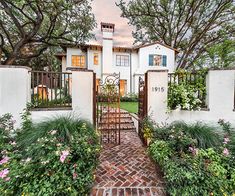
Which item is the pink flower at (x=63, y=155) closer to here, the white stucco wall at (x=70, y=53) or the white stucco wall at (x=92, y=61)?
the white stucco wall at (x=92, y=61)

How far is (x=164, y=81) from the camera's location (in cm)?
416

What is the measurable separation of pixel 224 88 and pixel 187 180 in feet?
10.5

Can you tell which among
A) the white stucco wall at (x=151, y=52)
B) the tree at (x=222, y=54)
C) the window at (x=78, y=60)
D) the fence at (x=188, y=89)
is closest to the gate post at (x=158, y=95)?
the fence at (x=188, y=89)

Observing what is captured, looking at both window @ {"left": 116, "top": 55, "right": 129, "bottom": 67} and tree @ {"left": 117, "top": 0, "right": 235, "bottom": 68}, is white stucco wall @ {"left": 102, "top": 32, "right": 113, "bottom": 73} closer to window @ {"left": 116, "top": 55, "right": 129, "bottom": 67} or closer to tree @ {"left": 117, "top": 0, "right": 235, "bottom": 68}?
window @ {"left": 116, "top": 55, "right": 129, "bottom": 67}

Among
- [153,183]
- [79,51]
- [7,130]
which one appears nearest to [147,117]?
[153,183]

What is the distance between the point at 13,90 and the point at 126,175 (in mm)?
3971

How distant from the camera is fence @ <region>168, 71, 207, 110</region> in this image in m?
4.08

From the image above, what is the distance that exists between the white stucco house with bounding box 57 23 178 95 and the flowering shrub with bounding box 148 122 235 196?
527 inches

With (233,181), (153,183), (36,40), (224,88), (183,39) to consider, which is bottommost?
(153,183)

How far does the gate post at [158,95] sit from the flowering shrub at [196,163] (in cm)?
97

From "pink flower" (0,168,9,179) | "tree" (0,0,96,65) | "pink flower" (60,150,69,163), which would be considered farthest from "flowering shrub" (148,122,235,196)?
"tree" (0,0,96,65)

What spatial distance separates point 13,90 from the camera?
13.0 ft

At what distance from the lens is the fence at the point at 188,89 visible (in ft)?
13.4

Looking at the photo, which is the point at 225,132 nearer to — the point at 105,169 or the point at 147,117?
the point at 147,117
